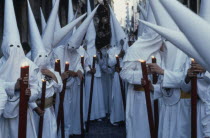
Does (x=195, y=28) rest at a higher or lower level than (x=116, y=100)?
higher

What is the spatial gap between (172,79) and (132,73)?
1.47 m

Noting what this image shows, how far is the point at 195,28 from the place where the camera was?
4.75 ft

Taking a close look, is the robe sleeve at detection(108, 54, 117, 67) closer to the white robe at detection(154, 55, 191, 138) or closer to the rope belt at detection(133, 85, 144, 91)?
the rope belt at detection(133, 85, 144, 91)

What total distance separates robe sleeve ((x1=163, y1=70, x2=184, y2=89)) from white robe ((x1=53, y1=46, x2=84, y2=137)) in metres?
3.24

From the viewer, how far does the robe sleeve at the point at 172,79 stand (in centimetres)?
451

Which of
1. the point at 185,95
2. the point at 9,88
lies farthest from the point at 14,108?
the point at 185,95

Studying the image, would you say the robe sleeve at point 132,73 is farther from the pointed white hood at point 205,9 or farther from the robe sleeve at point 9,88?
the pointed white hood at point 205,9

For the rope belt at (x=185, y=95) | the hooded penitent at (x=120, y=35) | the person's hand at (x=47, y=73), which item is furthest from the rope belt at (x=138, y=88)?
the hooded penitent at (x=120, y=35)

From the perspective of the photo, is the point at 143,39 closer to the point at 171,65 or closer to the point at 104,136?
the point at 171,65

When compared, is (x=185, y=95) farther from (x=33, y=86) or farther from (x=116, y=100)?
(x=116, y=100)

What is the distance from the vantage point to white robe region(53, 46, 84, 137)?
7605 millimetres

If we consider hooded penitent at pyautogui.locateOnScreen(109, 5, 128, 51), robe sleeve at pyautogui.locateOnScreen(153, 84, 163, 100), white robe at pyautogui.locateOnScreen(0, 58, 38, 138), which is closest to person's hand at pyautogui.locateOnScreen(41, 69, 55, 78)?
white robe at pyautogui.locateOnScreen(0, 58, 38, 138)

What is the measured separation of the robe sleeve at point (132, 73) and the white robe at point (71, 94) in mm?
1798

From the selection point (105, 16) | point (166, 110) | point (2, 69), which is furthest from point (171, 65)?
point (105, 16)
